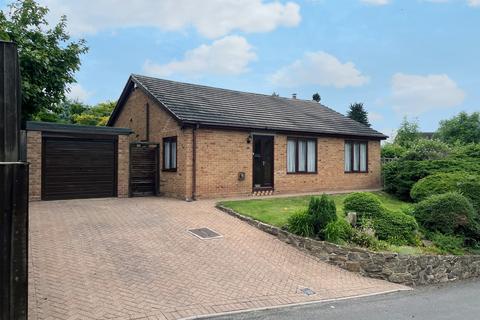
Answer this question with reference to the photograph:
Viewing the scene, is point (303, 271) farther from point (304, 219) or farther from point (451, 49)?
point (451, 49)

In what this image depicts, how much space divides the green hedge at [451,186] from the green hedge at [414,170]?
2619 mm

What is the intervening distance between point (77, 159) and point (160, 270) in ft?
29.4

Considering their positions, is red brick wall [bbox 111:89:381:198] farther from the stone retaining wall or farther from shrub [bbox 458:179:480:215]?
shrub [bbox 458:179:480:215]

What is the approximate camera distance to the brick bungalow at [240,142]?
1498cm

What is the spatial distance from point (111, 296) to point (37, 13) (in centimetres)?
745

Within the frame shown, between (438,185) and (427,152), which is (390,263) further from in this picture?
(427,152)

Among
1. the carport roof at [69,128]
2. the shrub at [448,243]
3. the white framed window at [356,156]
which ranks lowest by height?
the shrub at [448,243]

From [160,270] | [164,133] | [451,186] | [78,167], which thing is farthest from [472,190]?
[78,167]

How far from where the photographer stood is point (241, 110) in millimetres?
17828

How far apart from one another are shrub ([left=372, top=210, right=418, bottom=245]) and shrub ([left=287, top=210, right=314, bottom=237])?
5.47ft

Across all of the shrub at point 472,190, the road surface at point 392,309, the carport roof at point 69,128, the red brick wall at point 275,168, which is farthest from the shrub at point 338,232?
the carport roof at point 69,128

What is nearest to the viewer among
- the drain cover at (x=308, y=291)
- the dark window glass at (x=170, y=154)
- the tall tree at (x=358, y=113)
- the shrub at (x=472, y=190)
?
the drain cover at (x=308, y=291)

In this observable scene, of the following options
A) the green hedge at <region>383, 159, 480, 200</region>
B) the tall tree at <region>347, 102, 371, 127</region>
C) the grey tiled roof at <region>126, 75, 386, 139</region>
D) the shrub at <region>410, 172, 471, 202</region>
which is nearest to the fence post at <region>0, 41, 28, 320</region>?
the grey tiled roof at <region>126, 75, 386, 139</region>

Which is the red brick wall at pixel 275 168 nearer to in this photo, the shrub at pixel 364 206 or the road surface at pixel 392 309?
the shrub at pixel 364 206
